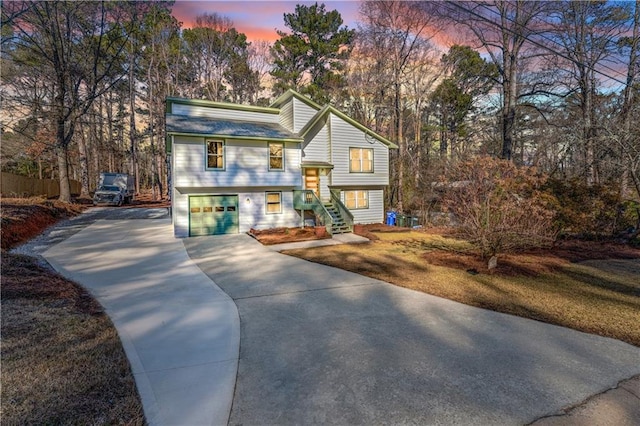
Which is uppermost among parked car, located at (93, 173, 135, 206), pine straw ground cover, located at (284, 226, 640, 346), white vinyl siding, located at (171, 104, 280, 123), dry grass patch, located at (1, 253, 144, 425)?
white vinyl siding, located at (171, 104, 280, 123)

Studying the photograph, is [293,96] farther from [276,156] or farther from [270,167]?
[270,167]

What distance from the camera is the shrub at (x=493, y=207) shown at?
800 cm

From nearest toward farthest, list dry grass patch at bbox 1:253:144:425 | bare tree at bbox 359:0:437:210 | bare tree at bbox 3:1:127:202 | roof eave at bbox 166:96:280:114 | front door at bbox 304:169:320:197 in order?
dry grass patch at bbox 1:253:144:425 → roof eave at bbox 166:96:280:114 → front door at bbox 304:169:320:197 → bare tree at bbox 3:1:127:202 → bare tree at bbox 359:0:437:210

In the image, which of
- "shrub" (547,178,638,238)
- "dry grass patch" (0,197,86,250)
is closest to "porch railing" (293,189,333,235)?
"shrub" (547,178,638,238)

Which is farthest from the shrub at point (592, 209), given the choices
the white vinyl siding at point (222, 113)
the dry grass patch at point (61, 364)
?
the white vinyl siding at point (222, 113)

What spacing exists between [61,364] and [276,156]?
12.5 metres

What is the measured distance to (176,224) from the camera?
13.3 meters

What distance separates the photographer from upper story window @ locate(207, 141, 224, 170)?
13617 mm

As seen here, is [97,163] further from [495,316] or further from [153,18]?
[495,316]

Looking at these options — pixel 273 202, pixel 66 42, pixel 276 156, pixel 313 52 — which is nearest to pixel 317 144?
pixel 276 156

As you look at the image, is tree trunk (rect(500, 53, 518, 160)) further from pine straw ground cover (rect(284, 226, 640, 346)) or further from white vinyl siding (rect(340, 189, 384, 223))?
white vinyl siding (rect(340, 189, 384, 223))

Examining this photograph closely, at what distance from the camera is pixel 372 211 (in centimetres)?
1812

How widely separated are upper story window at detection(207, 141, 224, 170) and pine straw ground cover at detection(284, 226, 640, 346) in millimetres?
5891

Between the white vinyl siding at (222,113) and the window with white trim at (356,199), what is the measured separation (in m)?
6.07
